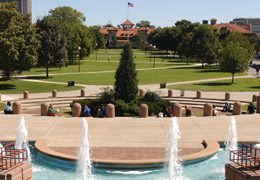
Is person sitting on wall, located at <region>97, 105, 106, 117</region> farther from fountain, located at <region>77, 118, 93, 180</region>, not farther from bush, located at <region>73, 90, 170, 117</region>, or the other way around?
fountain, located at <region>77, 118, 93, 180</region>

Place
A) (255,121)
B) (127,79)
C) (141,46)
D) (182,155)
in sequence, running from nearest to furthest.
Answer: (182,155) < (255,121) < (127,79) < (141,46)

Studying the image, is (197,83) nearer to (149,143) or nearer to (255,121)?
(255,121)

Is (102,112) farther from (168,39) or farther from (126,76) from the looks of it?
(168,39)

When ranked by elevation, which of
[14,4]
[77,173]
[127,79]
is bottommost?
[77,173]

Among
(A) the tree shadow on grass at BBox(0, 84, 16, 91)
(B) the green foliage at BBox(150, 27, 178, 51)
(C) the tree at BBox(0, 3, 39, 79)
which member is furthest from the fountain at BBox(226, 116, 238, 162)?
(B) the green foliage at BBox(150, 27, 178, 51)

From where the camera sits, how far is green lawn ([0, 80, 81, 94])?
47.4 m

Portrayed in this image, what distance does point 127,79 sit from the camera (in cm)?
3200

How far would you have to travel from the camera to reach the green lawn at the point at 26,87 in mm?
47394

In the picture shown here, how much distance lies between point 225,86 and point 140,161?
35.2 metres

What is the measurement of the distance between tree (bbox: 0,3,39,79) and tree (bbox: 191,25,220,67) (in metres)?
35.5

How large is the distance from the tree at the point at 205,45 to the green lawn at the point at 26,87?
117 feet

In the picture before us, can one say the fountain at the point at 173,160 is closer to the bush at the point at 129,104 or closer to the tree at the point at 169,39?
the bush at the point at 129,104

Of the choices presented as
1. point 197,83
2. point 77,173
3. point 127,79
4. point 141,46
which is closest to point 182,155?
point 77,173

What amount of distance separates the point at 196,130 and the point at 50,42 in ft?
129
